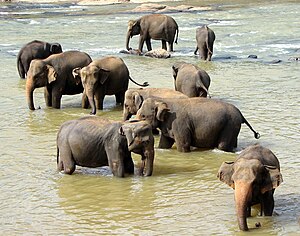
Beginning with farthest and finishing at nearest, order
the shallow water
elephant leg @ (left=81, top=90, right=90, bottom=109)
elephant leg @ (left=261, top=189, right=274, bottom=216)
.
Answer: elephant leg @ (left=81, top=90, right=90, bottom=109)
the shallow water
elephant leg @ (left=261, top=189, right=274, bottom=216)

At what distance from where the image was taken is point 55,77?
13.8m

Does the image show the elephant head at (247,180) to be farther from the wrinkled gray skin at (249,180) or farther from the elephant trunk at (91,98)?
the elephant trunk at (91,98)

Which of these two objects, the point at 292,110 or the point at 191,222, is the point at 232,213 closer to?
the point at 191,222

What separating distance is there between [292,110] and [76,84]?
12.6 feet

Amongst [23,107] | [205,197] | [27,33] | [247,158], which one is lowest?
[27,33]

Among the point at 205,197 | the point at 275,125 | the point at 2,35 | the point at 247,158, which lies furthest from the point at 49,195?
the point at 2,35

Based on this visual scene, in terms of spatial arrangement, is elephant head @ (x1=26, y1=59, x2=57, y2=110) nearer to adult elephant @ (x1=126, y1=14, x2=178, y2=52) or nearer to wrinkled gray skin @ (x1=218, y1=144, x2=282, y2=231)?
wrinkled gray skin @ (x1=218, y1=144, x2=282, y2=231)

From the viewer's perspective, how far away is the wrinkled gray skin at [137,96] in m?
11.2

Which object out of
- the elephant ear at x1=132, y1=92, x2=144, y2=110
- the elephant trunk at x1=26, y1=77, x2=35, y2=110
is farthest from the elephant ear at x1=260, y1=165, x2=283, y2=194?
the elephant trunk at x1=26, y1=77, x2=35, y2=110

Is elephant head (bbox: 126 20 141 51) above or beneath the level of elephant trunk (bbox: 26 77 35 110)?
beneath

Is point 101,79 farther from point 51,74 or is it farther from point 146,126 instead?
point 146,126

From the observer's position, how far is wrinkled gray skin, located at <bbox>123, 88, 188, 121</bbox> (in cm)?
1119

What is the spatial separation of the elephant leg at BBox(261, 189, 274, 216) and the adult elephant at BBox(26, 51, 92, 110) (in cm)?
668

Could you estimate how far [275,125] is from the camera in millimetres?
12219
